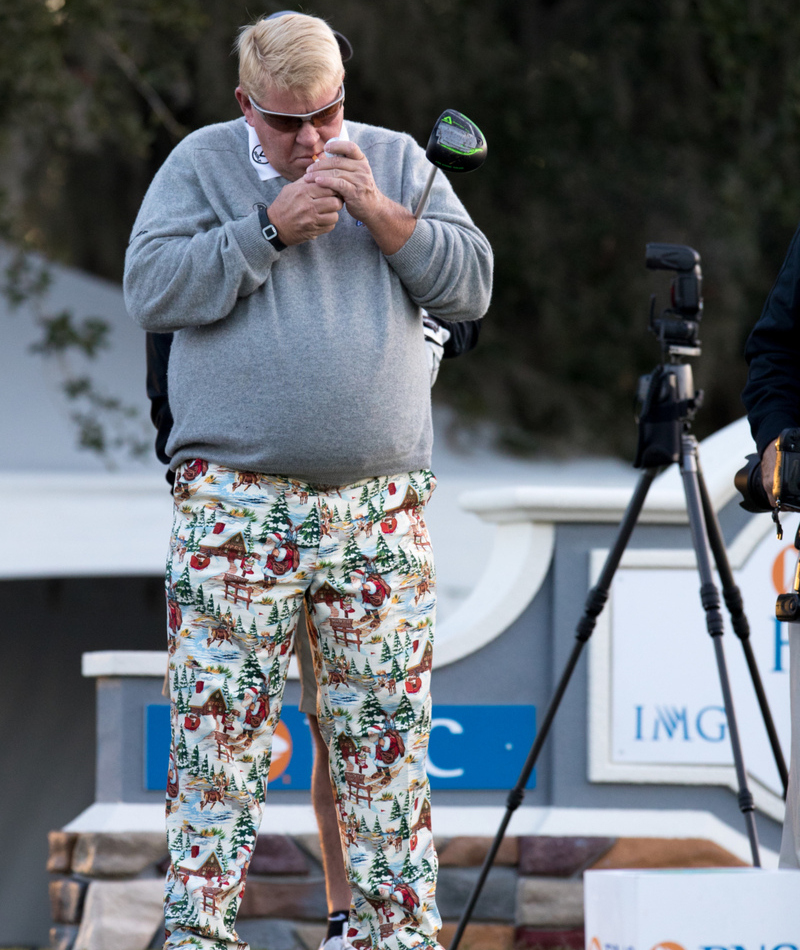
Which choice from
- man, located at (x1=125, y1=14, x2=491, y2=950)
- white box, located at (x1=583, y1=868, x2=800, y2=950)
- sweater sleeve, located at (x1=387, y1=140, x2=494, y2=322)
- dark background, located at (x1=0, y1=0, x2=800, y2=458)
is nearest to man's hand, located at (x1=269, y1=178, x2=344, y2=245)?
man, located at (x1=125, y1=14, x2=491, y2=950)

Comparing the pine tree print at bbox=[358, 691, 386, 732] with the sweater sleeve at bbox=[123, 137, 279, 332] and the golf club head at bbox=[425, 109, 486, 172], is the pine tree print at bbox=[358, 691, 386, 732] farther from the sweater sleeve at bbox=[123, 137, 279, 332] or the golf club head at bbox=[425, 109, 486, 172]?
the golf club head at bbox=[425, 109, 486, 172]

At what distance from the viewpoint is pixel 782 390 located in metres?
2.04

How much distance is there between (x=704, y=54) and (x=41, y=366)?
515 cm

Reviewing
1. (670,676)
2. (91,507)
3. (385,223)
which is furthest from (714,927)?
(91,507)

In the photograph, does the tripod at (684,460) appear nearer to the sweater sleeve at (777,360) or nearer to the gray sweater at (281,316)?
the sweater sleeve at (777,360)

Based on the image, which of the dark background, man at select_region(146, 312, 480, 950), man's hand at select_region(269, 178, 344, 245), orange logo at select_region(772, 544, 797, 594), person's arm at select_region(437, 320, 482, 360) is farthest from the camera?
the dark background

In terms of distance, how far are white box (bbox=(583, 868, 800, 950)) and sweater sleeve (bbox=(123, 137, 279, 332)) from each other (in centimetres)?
98

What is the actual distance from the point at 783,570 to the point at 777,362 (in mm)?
1589

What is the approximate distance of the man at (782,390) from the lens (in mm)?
1945

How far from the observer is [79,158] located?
9602 mm

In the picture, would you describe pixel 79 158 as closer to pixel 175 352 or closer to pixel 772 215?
pixel 772 215

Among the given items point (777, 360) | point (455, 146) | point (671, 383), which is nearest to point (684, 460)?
point (671, 383)

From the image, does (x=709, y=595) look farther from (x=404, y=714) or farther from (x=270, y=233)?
(x=270, y=233)

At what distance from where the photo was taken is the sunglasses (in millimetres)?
1945
